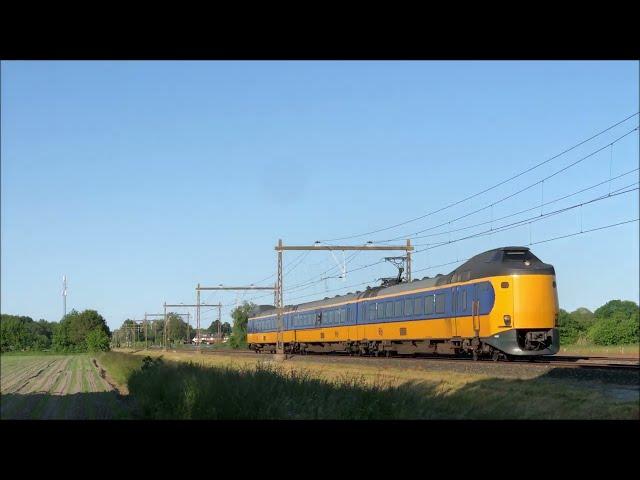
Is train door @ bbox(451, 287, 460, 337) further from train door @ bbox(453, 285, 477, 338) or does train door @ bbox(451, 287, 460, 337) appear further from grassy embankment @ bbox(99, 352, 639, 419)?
grassy embankment @ bbox(99, 352, 639, 419)

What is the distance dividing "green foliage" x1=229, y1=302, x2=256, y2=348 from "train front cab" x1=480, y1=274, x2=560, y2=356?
63.1 m

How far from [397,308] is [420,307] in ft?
11.8

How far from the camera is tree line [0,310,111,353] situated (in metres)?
13.3

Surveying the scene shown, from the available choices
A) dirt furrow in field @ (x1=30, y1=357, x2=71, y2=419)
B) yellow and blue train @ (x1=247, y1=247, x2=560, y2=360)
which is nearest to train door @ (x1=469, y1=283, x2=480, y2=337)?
yellow and blue train @ (x1=247, y1=247, x2=560, y2=360)

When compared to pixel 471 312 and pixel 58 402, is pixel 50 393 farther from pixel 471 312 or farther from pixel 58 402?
pixel 471 312

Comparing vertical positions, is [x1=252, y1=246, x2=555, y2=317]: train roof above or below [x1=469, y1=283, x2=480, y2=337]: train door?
above

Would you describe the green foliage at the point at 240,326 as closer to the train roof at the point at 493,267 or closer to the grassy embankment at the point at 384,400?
the train roof at the point at 493,267

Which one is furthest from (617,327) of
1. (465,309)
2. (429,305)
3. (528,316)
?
(429,305)

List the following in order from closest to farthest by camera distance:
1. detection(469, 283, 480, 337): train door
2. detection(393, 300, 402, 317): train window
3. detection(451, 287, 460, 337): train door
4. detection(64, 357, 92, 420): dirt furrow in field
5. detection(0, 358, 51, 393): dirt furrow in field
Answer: detection(64, 357, 92, 420): dirt furrow in field < detection(0, 358, 51, 393): dirt furrow in field < detection(469, 283, 480, 337): train door < detection(451, 287, 460, 337): train door < detection(393, 300, 402, 317): train window
